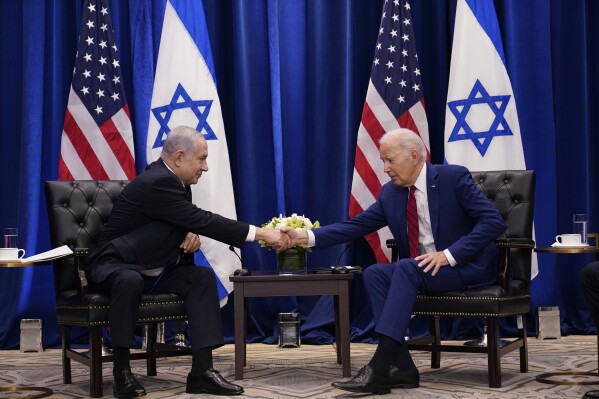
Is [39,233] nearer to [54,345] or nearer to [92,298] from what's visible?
[54,345]

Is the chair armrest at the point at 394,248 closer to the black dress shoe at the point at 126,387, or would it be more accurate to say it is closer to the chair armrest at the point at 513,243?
the chair armrest at the point at 513,243

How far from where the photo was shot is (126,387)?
3943mm

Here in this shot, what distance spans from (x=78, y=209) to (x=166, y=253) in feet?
2.28

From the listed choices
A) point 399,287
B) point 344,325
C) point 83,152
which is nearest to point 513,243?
point 399,287

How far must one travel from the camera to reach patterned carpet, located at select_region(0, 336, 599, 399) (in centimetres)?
399

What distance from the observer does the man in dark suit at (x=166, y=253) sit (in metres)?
3.98

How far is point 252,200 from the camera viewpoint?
6.15 meters

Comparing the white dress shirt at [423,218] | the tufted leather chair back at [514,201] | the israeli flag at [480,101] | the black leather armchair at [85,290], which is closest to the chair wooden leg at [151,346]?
the black leather armchair at [85,290]

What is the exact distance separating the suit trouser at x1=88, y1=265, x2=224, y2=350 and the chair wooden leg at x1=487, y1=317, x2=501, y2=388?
1.31 m

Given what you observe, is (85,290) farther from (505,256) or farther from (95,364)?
(505,256)

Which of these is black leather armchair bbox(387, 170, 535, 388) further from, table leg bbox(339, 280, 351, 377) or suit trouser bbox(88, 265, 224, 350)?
suit trouser bbox(88, 265, 224, 350)

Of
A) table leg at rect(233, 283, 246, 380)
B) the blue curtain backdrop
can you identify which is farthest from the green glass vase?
the blue curtain backdrop

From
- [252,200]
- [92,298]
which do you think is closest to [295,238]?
[92,298]

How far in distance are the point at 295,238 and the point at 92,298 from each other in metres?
1.16
